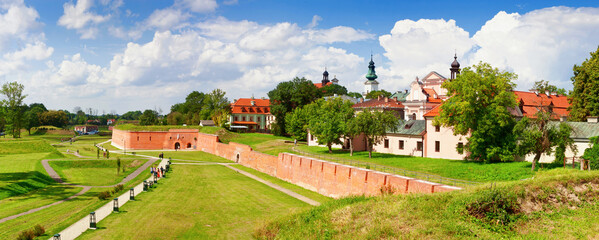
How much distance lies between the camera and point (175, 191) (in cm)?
3053

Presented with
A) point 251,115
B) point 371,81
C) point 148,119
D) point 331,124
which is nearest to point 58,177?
point 331,124

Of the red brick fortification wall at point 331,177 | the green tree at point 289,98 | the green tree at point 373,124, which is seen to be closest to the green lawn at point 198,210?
the red brick fortification wall at point 331,177

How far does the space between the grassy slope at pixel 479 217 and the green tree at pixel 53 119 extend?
140 meters

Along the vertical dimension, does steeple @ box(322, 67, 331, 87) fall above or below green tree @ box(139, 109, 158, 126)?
above

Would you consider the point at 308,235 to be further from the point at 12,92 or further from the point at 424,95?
the point at 12,92

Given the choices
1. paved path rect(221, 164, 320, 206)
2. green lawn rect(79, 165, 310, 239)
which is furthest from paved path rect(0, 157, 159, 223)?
paved path rect(221, 164, 320, 206)

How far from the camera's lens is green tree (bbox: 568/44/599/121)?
1450 inches

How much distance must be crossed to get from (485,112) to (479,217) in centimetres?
1980

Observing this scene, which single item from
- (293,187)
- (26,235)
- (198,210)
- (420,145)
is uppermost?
(420,145)

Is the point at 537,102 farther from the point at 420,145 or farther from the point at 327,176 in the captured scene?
the point at 327,176

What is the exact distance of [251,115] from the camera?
9306cm

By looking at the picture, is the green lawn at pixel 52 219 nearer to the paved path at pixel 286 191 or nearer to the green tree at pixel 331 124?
the paved path at pixel 286 191

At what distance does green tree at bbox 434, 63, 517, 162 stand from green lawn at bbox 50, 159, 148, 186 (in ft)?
99.5

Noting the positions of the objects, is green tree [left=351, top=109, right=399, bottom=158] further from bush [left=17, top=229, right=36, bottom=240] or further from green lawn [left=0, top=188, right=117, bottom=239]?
bush [left=17, top=229, right=36, bottom=240]
